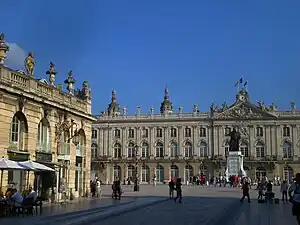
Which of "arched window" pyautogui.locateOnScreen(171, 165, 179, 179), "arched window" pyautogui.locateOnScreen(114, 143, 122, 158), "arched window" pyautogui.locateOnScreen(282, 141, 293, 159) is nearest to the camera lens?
"arched window" pyautogui.locateOnScreen(282, 141, 293, 159)

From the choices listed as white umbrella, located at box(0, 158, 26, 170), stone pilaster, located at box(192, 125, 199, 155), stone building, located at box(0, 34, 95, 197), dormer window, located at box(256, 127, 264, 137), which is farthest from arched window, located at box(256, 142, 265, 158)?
white umbrella, located at box(0, 158, 26, 170)

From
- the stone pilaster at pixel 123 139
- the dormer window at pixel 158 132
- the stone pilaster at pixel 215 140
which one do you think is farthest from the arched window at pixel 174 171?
the stone pilaster at pixel 123 139

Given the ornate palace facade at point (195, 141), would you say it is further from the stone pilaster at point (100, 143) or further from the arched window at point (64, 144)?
the arched window at point (64, 144)

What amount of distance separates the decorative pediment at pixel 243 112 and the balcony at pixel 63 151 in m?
71.8

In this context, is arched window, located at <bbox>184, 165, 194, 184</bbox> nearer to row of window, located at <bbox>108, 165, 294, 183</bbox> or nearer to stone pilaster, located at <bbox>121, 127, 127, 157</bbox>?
row of window, located at <bbox>108, 165, 294, 183</bbox>

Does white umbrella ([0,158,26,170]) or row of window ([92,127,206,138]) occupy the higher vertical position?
row of window ([92,127,206,138])

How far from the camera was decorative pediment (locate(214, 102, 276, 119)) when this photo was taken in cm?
9762

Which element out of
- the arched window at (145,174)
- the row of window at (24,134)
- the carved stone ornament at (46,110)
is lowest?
the arched window at (145,174)

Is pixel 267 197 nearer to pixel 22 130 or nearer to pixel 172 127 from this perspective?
pixel 22 130

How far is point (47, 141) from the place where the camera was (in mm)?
27266

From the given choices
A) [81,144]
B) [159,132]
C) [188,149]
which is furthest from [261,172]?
[81,144]

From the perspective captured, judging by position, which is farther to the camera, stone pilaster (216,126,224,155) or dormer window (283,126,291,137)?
stone pilaster (216,126,224,155)

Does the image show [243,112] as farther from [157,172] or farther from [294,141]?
[157,172]

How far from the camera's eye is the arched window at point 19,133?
2364 cm
